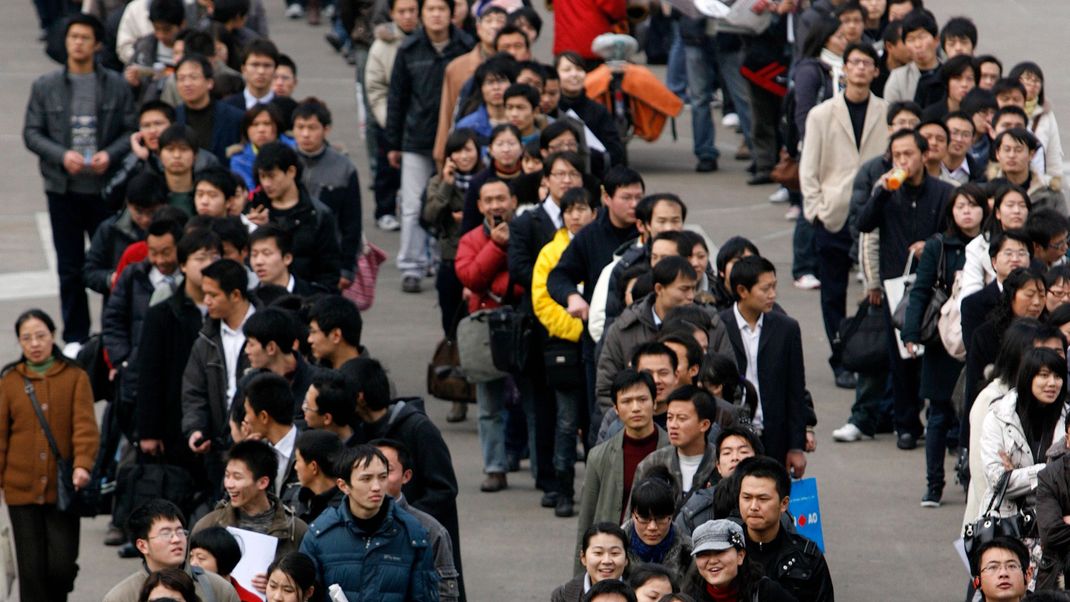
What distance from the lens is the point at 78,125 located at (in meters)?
13.9

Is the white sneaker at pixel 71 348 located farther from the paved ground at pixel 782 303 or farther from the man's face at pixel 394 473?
the man's face at pixel 394 473

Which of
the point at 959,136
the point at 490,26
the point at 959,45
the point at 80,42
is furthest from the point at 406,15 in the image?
the point at 959,136

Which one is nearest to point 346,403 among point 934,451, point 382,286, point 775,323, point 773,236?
point 775,323

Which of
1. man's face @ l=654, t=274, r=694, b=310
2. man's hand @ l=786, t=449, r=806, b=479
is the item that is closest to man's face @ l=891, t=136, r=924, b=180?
man's face @ l=654, t=274, r=694, b=310

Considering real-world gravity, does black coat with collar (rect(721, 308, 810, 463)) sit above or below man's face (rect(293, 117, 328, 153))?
below

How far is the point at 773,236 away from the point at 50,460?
743 centimetres

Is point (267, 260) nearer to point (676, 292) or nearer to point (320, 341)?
point (320, 341)

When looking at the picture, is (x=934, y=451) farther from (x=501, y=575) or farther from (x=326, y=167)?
(x=326, y=167)

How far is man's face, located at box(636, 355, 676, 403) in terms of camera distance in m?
9.20

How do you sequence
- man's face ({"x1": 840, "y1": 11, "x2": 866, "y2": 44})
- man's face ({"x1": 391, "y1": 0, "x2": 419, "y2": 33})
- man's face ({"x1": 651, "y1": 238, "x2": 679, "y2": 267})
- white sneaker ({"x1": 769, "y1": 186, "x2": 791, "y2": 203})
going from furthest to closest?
white sneaker ({"x1": 769, "y1": 186, "x2": 791, "y2": 203}) → man's face ({"x1": 391, "y1": 0, "x2": 419, "y2": 33}) → man's face ({"x1": 840, "y1": 11, "x2": 866, "y2": 44}) → man's face ({"x1": 651, "y1": 238, "x2": 679, "y2": 267})

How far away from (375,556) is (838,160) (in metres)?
6.72

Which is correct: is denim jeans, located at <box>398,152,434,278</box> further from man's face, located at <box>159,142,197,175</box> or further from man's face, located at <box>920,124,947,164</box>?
man's face, located at <box>920,124,947,164</box>

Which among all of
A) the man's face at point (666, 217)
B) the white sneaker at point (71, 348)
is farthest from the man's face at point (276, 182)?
the white sneaker at point (71, 348)

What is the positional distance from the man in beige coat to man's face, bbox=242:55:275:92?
350cm
